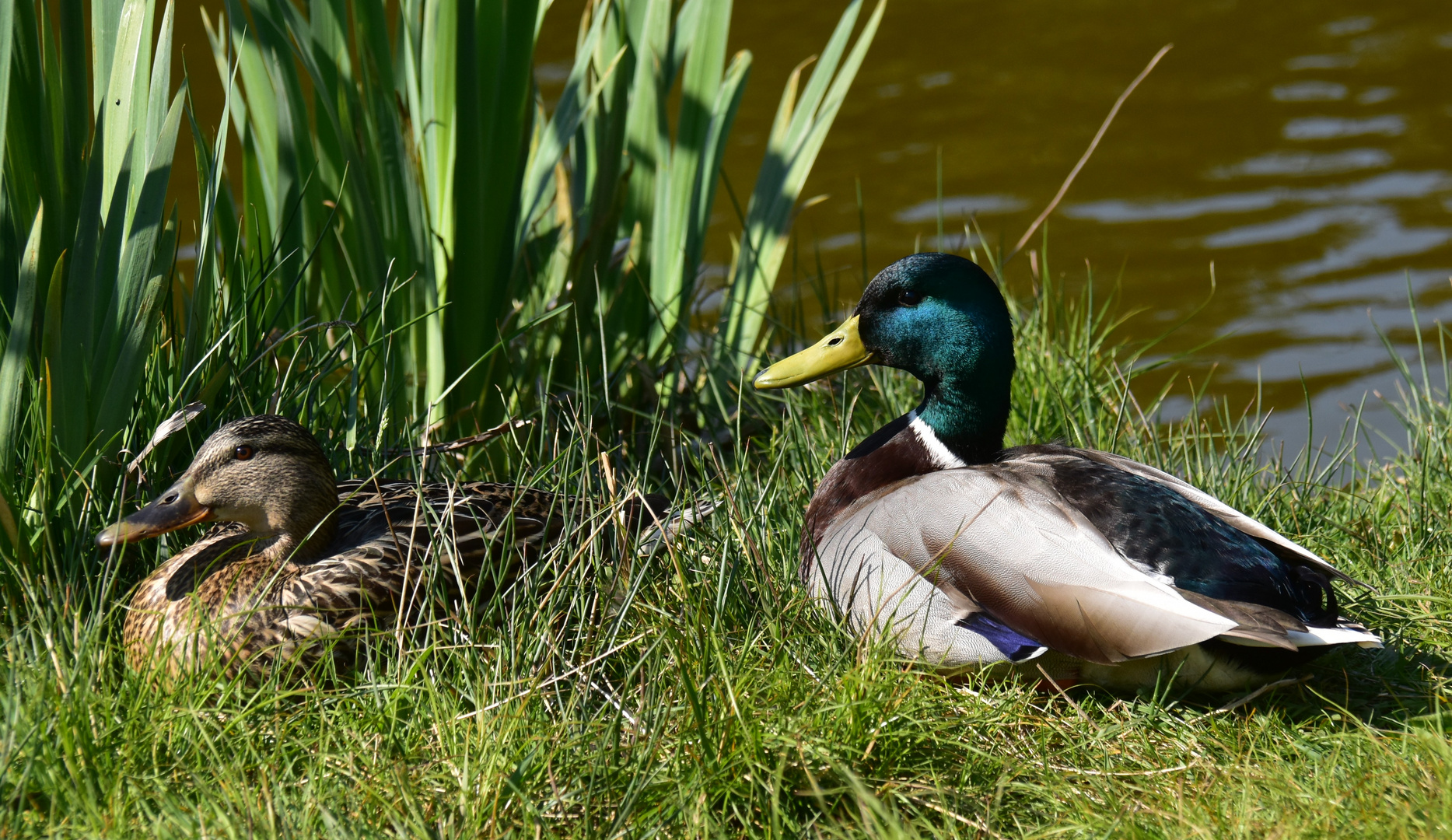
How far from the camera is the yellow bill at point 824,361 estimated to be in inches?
131

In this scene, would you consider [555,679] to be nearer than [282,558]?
Yes

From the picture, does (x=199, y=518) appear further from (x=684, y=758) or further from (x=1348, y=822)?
(x=1348, y=822)

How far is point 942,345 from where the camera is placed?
127 inches

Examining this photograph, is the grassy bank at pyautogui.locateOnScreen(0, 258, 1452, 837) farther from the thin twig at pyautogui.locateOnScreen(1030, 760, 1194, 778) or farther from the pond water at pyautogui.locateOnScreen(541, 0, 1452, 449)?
the pond water at pyautogui.locateOnScreen(541, 0, 1452, 449)

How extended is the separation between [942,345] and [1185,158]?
206 inches

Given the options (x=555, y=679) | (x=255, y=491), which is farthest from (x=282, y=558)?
(x=555, y=679)

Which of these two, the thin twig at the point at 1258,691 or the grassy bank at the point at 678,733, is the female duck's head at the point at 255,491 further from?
the thin twig at the point at 1258,691

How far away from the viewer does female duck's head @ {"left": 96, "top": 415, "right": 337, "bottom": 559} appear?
2.82 meters

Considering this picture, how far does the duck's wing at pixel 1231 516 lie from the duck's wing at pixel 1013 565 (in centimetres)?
26

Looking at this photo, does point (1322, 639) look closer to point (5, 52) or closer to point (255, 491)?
point (255, 491)

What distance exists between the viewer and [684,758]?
2363mm

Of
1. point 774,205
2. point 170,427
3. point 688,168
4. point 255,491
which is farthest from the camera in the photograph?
point 774,205

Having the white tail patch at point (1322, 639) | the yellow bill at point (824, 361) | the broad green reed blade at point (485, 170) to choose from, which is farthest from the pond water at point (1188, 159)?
the white tail patch at point (1322, 639)

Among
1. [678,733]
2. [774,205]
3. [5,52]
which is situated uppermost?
[5,52]
